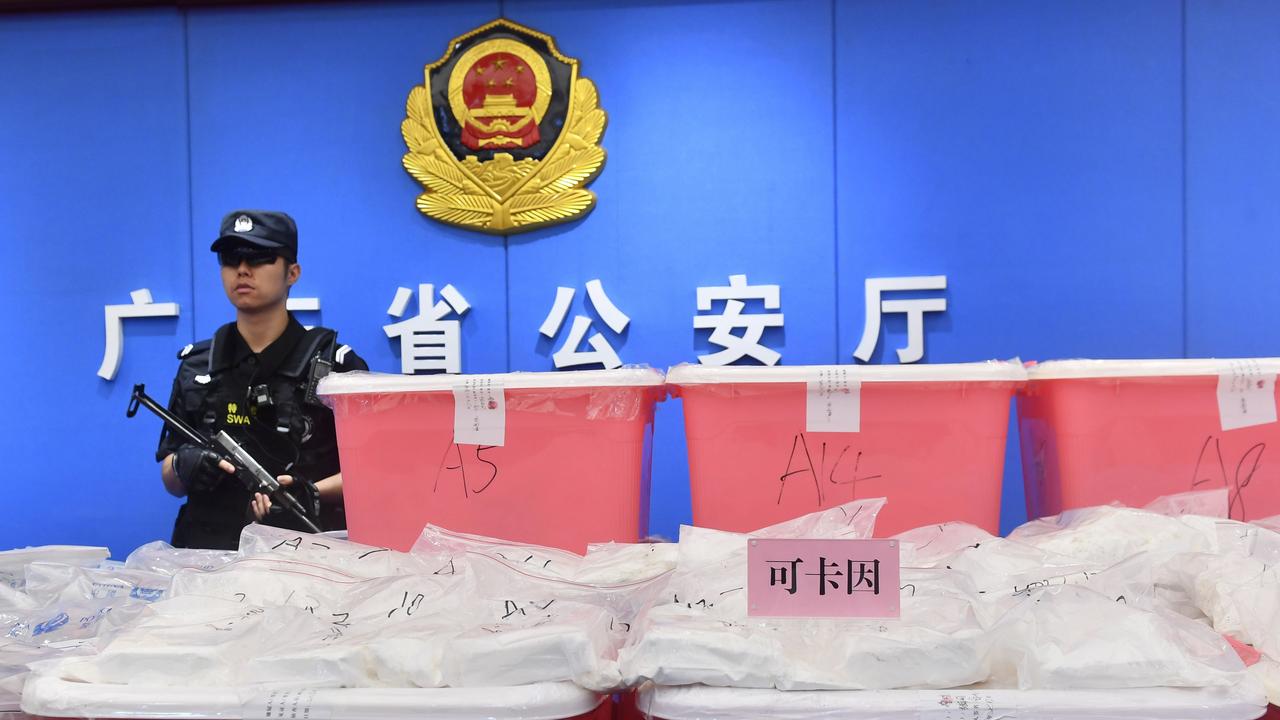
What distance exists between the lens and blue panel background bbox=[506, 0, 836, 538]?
251 centimetres

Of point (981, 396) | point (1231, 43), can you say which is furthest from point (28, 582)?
point (1231, 43)

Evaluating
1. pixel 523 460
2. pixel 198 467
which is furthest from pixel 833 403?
pixel 198 467

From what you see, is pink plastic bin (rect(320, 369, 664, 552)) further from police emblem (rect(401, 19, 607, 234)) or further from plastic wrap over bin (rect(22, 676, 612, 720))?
police emblem (rect(401, 19, 607, 234))

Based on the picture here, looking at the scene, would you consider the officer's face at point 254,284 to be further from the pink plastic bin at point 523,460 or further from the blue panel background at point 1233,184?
the blue panel background at point 1233,184

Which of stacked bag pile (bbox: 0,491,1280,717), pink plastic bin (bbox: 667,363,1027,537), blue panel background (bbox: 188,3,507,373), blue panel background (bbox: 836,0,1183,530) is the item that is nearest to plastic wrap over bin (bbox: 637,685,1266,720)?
stacked bag pile (bbox: 0,491,1280,717)

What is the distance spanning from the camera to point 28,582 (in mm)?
1043

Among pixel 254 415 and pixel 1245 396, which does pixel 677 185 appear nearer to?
pixel 254 415

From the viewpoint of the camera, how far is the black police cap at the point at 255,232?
1.86 m

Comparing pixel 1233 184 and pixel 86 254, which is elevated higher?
pixel 1233 184

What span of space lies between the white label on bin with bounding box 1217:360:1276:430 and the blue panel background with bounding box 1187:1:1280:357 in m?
1.55

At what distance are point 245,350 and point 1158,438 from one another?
170 centimetres

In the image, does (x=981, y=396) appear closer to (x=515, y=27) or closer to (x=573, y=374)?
(x=573, y=374)

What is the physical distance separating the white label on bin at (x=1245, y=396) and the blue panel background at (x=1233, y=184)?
1552 millimetres

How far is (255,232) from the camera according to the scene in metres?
1.87
